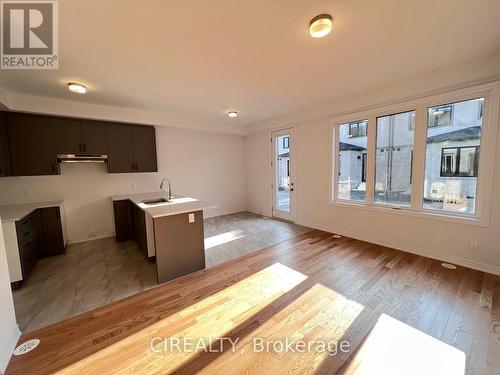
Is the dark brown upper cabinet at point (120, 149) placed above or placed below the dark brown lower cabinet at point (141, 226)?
above

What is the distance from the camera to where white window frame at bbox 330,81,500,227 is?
8.37 feet

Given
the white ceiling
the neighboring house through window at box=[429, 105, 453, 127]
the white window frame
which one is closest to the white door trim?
the white window frame

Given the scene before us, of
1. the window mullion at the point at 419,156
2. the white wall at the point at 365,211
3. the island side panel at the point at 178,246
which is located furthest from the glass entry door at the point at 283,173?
the island side panel at the point at 178,246

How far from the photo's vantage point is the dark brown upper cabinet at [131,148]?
13.2ft

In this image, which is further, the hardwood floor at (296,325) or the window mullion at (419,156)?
the window mullion at (419,156)

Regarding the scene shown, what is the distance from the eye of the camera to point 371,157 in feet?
12.1

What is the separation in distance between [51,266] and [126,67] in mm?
3087

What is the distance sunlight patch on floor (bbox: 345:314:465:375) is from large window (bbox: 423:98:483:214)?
2194mm

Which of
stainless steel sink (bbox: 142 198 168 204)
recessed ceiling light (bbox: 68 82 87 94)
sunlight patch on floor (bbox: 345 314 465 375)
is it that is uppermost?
recessed ceiling light (bbox: 68 82 87 94)

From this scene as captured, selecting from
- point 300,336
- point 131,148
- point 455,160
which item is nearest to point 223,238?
point 300,336

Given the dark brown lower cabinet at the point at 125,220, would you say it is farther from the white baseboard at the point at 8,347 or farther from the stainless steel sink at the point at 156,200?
the white baseboard at the point at 8,347

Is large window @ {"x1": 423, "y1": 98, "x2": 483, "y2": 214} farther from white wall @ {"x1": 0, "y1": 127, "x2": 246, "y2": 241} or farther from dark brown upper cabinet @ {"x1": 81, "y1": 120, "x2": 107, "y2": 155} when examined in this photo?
dark brown upper cabinet @ {"x1": 81, "y1": 120, "x2": 107, "y2": 155}

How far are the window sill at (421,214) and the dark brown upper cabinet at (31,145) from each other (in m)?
5.40

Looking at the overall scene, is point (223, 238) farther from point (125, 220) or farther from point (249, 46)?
point (249, 46)
